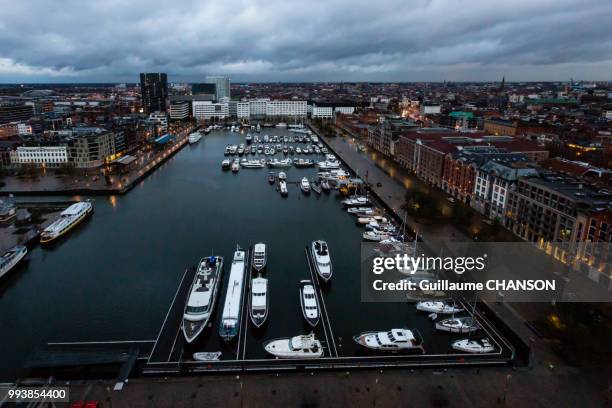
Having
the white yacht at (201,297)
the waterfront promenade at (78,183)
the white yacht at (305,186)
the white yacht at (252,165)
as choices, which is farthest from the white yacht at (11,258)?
the white yacht at (252,165)

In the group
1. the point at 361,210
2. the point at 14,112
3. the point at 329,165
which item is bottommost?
the point at 361,210

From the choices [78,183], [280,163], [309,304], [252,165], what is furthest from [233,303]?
[280,163]

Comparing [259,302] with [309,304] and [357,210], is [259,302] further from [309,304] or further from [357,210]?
[357,210]

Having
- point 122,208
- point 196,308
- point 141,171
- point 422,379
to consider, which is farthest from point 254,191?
point 422,379

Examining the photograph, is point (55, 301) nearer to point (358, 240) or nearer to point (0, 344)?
point (0, 344)

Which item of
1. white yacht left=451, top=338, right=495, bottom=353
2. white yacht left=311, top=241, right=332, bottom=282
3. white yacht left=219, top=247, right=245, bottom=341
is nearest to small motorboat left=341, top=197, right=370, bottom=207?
white yacht left=311, top=241, right=332, bottom=282
